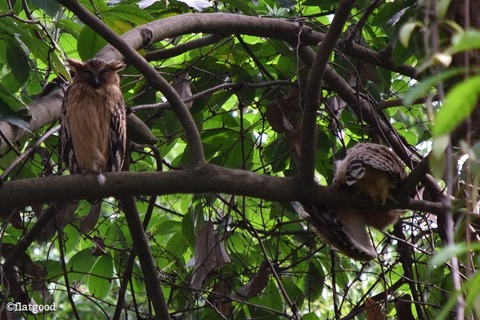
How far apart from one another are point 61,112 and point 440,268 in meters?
2.10

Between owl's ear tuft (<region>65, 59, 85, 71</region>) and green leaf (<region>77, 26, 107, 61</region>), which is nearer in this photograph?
green leaf (<region>77, 26, 107, 61</region>)

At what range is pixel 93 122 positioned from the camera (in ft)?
13.1

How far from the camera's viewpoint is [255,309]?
404cm

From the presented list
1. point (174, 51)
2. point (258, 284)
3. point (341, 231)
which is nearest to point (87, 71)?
point (174, 51)

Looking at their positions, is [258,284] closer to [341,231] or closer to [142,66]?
[341,231]

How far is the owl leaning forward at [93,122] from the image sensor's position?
389 centimetres

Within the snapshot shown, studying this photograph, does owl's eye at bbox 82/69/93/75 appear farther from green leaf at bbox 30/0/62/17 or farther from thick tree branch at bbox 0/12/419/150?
green leaf at bbox 30/0/62/17

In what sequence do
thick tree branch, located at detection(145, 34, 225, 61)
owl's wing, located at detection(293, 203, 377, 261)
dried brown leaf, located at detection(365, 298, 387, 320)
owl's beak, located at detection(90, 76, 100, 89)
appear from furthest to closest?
thick tree branch, located at detection(145, 34, 225, 61) → owl's beak, located at detection(90, 76, 100, 89) → dried brown leaf, located at detection(365, 298, 387, 320) → owl's wing, located at detection(293, 203, 377, 261)

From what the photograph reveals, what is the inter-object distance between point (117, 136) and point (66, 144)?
0.89 feet

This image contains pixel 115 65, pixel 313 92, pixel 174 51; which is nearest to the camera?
pixel 313 92

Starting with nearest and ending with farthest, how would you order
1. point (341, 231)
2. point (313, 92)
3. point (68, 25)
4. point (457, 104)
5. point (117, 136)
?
point (457, 104) < point (313, 92) < point (341, 231) < point (68, 25) < point (117, 136)

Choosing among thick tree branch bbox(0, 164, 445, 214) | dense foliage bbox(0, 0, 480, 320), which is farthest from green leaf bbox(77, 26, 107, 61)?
thick tree branch bbox(0, 164, 445, 214)

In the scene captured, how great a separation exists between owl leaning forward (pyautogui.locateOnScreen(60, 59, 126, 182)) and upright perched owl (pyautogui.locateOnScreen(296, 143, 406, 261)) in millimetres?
1203

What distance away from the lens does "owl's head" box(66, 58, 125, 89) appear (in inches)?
148
